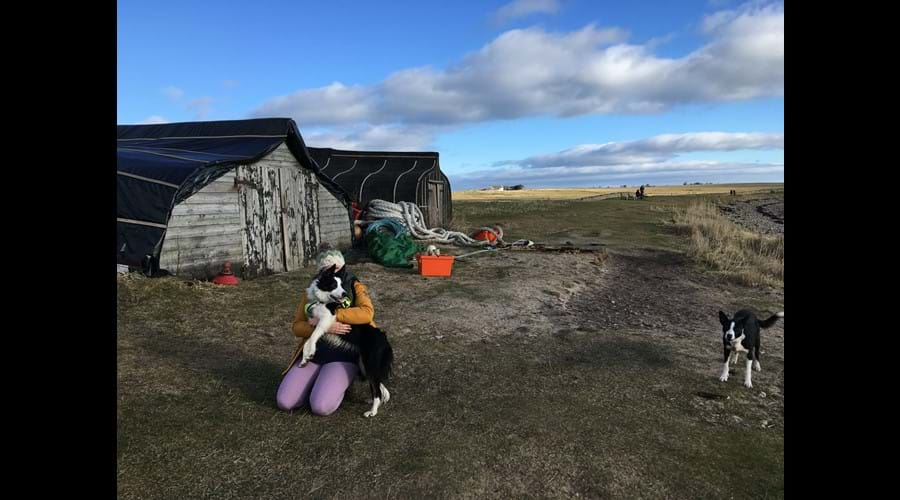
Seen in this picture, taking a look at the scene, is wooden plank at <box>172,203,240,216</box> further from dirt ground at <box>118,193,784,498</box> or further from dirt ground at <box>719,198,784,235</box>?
dirt ground at <box>719,198,784,235</box>

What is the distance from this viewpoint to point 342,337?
5176 millimetres

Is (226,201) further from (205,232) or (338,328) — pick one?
(338,328)

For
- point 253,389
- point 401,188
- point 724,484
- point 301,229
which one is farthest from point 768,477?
point 401,188

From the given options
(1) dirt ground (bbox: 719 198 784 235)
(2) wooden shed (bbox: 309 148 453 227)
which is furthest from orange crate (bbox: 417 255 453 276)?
(1) dirt ground (bbox: 719 198 784 235)

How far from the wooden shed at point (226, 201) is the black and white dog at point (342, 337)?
6.91 m

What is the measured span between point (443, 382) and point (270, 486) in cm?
257

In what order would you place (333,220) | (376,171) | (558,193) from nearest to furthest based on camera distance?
(333,220) → (376,171) → (558,193)

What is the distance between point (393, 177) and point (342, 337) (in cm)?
1763

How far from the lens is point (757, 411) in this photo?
5418 mm

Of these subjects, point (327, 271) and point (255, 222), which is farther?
point (255, 222)

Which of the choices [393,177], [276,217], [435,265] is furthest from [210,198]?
[393,177]

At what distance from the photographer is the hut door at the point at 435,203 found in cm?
2305

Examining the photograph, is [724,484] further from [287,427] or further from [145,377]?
[145,377]

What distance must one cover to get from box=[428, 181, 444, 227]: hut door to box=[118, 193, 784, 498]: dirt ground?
42.4 ft
